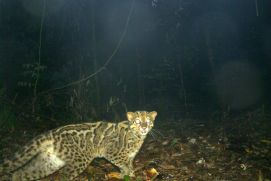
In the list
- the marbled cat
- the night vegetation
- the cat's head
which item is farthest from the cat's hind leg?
the night vegetation

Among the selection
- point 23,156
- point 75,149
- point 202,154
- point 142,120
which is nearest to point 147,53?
point 202,154

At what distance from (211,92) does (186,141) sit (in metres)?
8.15

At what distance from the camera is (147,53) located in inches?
837

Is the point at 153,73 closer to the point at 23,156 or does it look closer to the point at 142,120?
the point at 142,120

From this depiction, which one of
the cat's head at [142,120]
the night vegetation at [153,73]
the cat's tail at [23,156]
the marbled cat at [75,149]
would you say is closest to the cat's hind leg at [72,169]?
the marbled cat at [75,149]

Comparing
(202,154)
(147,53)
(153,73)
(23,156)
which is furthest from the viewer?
(147,53)

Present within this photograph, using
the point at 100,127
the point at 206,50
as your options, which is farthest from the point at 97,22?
the point at 100,127

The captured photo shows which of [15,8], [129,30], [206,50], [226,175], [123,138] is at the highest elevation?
[15,8]

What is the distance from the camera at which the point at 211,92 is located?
17922 mm

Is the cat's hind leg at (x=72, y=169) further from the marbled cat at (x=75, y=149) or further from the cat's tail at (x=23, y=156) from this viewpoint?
the cat's tail at (x=23, y=156)

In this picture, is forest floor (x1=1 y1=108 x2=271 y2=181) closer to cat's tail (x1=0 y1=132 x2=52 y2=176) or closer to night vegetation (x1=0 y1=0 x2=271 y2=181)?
night vegetation (x1=0 y1=0 x2=271 y2=181)

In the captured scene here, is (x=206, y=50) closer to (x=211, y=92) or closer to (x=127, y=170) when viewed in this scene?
(x=211, y=92)

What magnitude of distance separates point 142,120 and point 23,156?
216cm

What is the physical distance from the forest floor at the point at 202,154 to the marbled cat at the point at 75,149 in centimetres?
44
